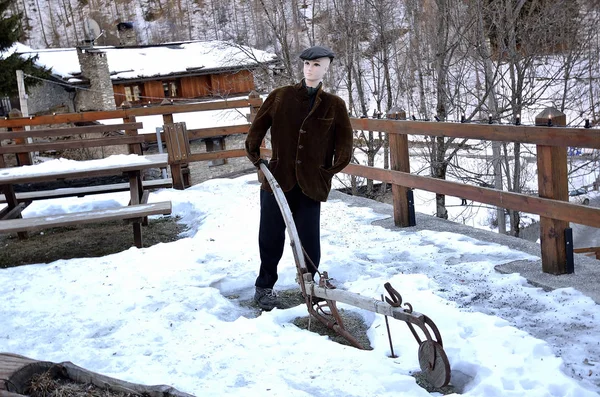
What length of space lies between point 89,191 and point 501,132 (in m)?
5.36

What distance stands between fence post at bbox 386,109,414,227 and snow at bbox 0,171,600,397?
229mm

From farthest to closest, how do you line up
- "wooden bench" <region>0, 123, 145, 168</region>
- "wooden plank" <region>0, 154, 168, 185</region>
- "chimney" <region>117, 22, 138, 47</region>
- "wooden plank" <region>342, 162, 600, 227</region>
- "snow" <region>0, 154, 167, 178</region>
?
"chimney" <region>117, 22, 138, 47</region>, "wooden bench" <region>0, 123, 145, 168</region>, "snow" <region>0, 154, 167, 178</region>, "wooden plank" <region>0, 154, 168, 185</region>, "wooden plank" <region>342, 162, 600, 227</region>

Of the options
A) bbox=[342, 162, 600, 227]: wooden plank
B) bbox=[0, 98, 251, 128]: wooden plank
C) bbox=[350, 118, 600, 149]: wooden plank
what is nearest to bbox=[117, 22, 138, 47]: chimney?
bbox=[0, 98, 251, 128]: wooden plank

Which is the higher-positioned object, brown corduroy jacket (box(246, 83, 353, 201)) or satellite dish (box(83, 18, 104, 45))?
satellite dish (box(83, 18, 104, 45))

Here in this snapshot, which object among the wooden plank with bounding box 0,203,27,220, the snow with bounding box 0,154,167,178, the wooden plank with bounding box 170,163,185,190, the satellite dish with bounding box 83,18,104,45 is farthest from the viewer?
the satellite dish with bounding box 83,18,104,45

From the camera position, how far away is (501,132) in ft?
15.8

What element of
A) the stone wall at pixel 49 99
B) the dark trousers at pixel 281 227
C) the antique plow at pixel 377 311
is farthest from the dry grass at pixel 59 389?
the stone wall at pixel 49 99

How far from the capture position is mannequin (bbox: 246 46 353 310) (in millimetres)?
4293

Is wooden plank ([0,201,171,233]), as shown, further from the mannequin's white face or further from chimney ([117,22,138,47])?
chimney ([117,22,138,47])

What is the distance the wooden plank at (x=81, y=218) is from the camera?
6.03 meters

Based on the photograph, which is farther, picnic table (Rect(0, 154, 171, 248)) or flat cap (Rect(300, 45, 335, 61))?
picnic table (Rect(0, 154, 171, 248))

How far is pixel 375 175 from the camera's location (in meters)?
6.59

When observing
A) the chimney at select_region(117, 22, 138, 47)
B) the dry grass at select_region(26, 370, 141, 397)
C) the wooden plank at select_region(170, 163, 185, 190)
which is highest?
the chimney at select_region(117, 22, 138, 47)

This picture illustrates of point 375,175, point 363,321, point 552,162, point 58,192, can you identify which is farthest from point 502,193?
point 58,192
